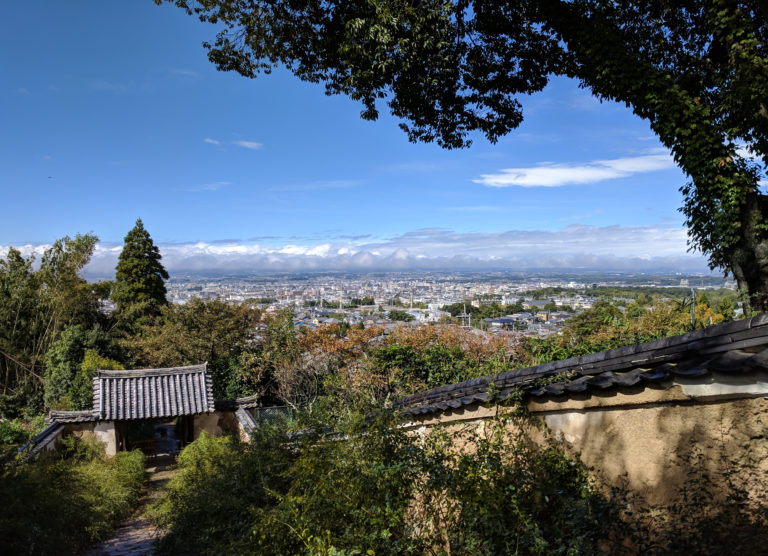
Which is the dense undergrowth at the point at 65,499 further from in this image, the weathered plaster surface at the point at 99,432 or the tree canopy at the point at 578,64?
the tree canopy at the point at 578,64

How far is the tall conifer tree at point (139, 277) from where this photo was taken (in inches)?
955

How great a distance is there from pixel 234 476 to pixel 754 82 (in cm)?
817

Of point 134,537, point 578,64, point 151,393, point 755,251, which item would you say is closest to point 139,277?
point 151,393

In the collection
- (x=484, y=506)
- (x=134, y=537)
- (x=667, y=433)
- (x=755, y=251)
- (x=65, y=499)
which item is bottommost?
(x=134, y=537)

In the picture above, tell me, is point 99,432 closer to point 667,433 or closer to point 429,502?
point 429,502

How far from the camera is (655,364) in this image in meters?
3.09

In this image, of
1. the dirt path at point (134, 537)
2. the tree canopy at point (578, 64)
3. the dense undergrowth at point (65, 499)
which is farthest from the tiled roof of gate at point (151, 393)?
the tree canopy at point (578, 64)

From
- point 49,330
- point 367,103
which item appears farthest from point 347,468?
point 49,330

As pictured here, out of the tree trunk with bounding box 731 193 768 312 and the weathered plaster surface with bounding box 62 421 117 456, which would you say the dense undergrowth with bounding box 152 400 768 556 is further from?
the weathered plaster surface with bounding box 62 421 117 456

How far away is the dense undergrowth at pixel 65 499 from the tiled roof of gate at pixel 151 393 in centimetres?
121

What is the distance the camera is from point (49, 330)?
19750 millimetres

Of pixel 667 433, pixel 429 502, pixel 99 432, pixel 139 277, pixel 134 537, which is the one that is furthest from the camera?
pixel 139 277

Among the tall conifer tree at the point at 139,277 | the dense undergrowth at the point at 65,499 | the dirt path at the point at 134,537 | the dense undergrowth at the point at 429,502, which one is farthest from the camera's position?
the tall conifer tree at the point at 139,277

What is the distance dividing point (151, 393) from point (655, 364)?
1390 cm
